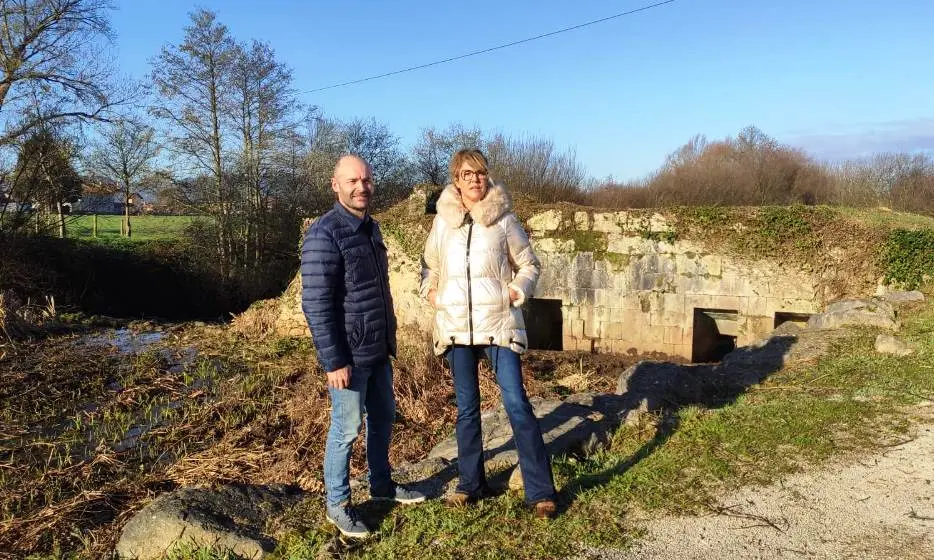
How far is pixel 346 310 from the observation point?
354 cm

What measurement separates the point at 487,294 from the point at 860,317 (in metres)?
6.94

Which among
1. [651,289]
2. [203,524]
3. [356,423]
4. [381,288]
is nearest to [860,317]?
[651,289]

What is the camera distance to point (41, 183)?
57.5ft

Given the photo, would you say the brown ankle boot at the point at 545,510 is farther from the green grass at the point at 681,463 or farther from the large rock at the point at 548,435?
the large rock at the point at 548,435

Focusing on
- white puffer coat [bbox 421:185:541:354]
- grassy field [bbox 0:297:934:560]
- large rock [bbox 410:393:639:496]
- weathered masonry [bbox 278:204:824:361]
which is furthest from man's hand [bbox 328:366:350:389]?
weathered masonry [bbox 278:204:824:361]

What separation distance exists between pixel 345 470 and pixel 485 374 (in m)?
4.01

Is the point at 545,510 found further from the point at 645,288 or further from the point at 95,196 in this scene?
the point at 95,196

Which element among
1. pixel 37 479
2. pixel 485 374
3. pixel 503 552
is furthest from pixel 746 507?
pixel 37 479

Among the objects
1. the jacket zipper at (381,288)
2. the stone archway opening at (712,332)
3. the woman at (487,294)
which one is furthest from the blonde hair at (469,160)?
the stone archway opening at (712,332)

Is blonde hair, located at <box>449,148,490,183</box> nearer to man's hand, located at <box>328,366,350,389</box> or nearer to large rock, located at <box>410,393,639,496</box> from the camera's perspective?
man's hand, located at <box>328,366,350,389</box>

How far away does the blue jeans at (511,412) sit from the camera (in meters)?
3.64

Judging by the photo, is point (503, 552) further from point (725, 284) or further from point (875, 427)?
point (725, 284)

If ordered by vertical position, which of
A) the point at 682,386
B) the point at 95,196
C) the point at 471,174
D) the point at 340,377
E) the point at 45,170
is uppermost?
the point at 45,170

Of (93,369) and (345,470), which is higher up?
(345,470)
